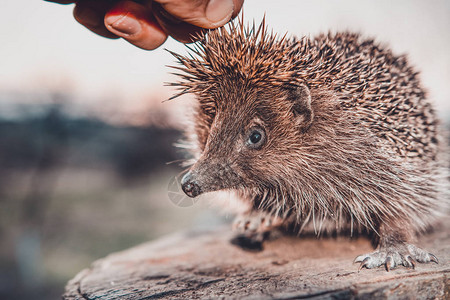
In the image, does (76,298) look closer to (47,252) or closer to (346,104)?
(346,104)

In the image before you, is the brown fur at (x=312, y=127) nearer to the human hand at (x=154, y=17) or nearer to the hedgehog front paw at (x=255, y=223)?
the human hand at (x=154, y=17)

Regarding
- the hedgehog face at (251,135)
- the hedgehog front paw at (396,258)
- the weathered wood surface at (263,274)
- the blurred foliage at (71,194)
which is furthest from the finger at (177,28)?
the blurred foliage at (71,194)

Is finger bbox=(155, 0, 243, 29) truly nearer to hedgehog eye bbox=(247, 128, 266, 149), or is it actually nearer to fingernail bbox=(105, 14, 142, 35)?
fingernail bbox=(105, 14, 142, 35)

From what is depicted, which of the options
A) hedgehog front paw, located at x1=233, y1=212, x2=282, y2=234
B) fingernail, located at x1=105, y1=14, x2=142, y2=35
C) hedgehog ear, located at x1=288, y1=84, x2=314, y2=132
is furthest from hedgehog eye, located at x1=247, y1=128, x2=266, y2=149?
fingernail, located at x1=105, y1=14, x2=142, y2=35

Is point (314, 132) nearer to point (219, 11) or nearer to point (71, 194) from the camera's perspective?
point (219, 11)

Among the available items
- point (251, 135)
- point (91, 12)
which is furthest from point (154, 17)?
point (251, 135)

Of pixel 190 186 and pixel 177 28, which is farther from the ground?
pixel 177 28
